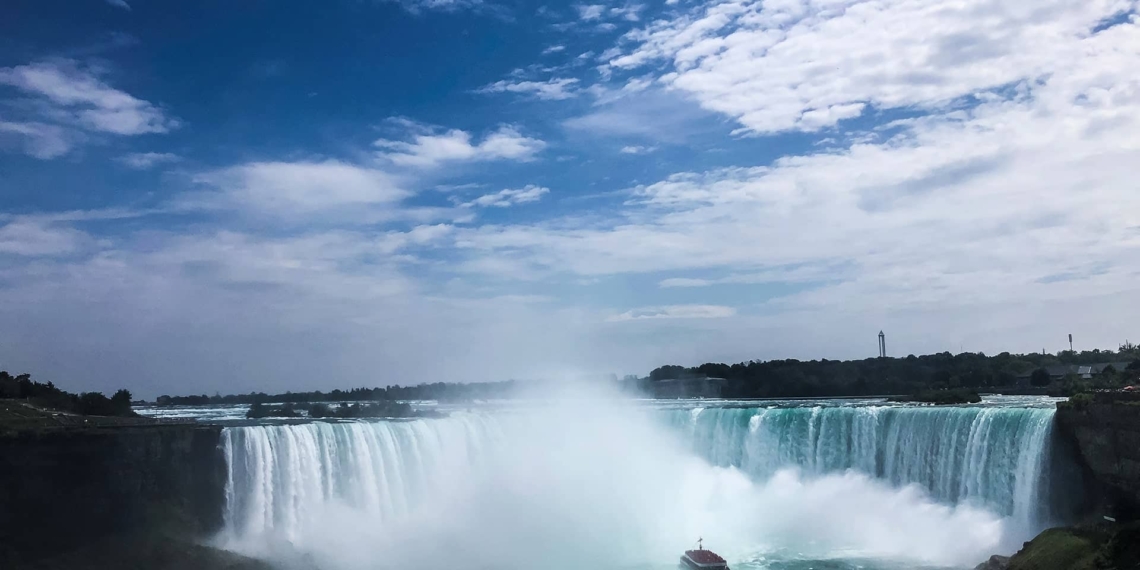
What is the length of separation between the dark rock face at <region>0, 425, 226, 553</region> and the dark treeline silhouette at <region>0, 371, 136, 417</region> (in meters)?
8.75

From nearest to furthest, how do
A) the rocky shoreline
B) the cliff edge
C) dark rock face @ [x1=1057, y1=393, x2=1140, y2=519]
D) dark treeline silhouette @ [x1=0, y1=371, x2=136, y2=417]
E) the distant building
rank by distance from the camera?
1. the rocky shoreline
2. dark rock face @ [x1=1057, y1=393, x2=1140, y2=519]
3. the cliff edge
4. dark treeline silhouette @ [x1=0, y1=371, x2=136, y2=417]
5. the distant building

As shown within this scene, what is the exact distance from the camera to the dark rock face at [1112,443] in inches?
914

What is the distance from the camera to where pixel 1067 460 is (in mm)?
25953

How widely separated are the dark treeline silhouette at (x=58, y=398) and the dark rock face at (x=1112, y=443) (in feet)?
111

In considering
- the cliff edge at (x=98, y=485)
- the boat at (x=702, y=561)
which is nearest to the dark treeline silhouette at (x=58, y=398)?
the cliff edge at (x=98, y=485)

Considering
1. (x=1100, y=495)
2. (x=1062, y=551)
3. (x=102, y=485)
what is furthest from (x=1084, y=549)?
(x=102, y=485)

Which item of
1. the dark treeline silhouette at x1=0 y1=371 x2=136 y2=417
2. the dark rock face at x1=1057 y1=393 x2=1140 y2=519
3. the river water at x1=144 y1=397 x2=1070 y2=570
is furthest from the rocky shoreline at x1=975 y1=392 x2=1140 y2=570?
the dark treeline silhouette at x1=0 y1=371 x2=136 y2=417

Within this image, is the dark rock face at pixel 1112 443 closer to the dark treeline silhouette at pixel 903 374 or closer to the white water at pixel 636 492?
the white water at pixel 636 492

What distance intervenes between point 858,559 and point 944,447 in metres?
5.43

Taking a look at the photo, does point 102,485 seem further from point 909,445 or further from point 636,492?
point 909,445

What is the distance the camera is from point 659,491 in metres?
36.2

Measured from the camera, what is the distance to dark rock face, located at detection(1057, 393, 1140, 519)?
2322 centimetres

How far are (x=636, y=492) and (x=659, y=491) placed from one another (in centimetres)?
93

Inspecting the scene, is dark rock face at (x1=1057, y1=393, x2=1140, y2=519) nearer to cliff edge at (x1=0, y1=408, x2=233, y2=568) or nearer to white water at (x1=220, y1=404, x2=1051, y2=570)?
white water at (x1=220, y1=404, x2=1051, y2=570)
